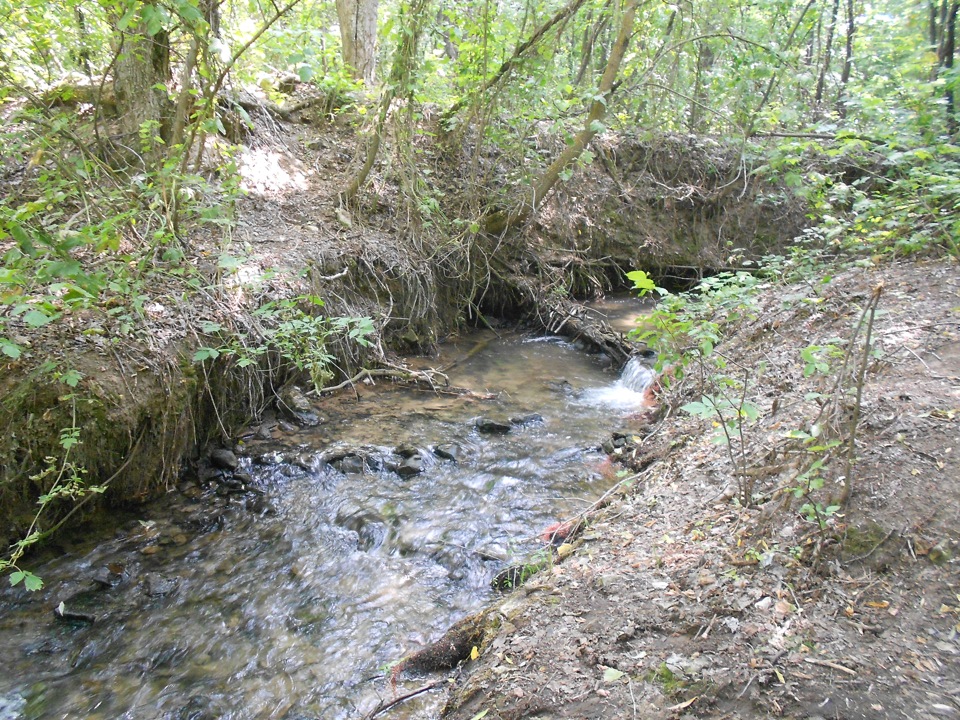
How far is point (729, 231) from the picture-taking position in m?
11.3

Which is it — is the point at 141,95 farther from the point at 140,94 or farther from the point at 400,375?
the point at 400,375

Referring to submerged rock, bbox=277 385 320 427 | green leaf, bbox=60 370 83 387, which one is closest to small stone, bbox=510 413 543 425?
submerged rock, bbox=277 385 320 427

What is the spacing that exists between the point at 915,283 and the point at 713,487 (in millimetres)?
3052

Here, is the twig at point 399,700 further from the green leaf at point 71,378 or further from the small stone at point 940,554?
the green leaf at point 71,378

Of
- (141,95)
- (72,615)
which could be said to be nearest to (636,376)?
(72,615)

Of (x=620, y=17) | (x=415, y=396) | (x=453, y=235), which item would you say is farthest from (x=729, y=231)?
(x=415, y=396)

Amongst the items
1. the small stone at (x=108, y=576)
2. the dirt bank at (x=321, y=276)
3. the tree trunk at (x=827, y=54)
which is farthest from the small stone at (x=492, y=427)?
the tree trunk at (x=827, y=54)

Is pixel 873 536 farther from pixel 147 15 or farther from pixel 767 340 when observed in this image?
pixel 147 15

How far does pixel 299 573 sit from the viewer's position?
380 centimetres

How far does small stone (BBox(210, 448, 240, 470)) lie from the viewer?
15.7 feet

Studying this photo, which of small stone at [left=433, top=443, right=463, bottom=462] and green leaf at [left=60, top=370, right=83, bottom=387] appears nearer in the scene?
green leaf at [left=60, top=370, right=83, bottom=387]

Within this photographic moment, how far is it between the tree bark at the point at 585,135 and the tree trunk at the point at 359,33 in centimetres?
274

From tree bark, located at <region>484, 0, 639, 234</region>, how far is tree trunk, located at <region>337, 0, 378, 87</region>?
8.99ft

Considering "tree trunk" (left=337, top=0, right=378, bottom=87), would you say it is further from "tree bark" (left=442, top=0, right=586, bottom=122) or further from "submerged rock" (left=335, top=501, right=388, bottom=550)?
"submerged rock" (left=335, top=501, right=388, bottom=550)
